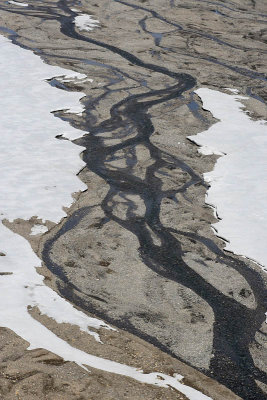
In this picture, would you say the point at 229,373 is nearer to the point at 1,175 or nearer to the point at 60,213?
the point at 60,213

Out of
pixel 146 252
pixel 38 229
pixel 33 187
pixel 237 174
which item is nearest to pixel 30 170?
pixel 33 187

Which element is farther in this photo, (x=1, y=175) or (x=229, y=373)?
(x=1, y=175)

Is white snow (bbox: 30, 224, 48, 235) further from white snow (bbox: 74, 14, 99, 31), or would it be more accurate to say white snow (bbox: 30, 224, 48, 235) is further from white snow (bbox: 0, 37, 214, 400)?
white snow (bbox: 74, 14, 99, 31)

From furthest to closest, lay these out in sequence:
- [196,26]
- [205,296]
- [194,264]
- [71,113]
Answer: [196,26], [71,113], [194,264], [205,296]

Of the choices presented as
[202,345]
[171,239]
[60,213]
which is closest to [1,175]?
[60,213]

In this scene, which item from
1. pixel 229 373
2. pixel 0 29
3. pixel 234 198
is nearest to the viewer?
pixel 229 373

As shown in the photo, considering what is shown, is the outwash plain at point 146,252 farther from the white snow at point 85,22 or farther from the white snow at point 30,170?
the white snow at point 85,22

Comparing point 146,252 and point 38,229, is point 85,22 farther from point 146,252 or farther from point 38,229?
point 146,252

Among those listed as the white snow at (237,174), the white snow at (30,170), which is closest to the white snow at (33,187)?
the white snow at (30,170)
